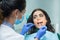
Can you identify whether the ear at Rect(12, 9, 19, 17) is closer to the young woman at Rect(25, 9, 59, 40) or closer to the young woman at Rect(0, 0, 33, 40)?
the young woman at Rect(0, 0, 33, 40)

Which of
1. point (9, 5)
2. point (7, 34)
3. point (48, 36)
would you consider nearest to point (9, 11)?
point (9, 5)

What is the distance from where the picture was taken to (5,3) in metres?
1.09

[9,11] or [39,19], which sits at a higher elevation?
[9,11]

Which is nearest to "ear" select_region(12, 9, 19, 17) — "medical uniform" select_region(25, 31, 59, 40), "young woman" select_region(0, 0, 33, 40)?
"young woman" select_region(0, 0, 33, 40)

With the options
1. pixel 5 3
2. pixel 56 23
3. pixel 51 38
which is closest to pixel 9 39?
pixel 5 3

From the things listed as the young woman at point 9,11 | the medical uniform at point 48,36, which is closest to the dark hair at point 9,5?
the young woman at point 9,11

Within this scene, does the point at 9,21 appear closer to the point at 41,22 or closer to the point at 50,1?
the point at 41,22

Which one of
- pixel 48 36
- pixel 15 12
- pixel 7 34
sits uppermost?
pixel 15 12

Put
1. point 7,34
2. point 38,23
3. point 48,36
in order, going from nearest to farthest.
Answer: point 7,34
point 48,36
point 38,23

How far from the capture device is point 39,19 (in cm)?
188

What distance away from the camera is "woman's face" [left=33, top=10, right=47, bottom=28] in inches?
73.5

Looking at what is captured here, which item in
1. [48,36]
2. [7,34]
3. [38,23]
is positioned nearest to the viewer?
[7,34]

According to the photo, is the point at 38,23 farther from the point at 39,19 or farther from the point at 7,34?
the point at 7,34

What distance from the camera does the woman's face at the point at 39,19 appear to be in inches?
73.5
